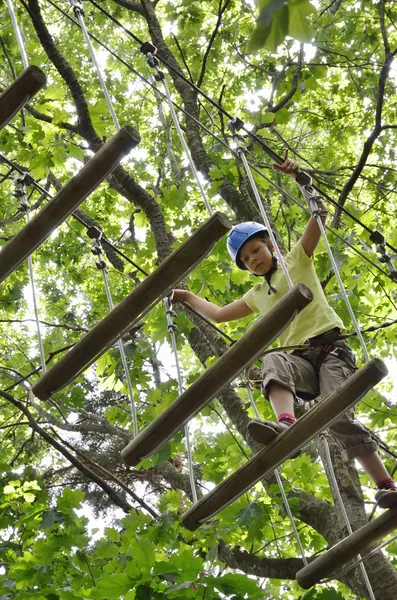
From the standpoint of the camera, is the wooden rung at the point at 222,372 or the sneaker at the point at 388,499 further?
the sneaker at the point at 388,499

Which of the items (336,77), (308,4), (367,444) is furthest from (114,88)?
(308,4)

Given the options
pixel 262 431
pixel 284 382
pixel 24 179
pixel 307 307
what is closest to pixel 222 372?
pixel 262 431

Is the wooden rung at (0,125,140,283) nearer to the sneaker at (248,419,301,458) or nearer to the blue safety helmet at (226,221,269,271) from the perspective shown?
the sneaker at (248,419,301,458)

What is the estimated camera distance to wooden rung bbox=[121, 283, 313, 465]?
195 cm

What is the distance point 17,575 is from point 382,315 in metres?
3.27

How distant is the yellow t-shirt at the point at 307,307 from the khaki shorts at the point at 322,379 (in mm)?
87

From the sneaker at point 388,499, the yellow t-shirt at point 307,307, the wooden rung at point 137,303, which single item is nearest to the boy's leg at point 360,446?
the sneaker at point 388,499

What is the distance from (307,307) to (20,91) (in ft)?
5.26

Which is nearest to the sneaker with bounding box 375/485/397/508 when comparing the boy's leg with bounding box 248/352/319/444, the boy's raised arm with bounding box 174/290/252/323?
the boy's leg with bounding box 248/352/319/444

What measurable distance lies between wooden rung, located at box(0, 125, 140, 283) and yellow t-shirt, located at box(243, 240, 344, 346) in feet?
4.00

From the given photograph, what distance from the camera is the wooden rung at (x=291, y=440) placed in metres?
2.03

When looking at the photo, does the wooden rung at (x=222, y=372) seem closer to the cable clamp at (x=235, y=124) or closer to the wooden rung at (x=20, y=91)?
the wooden rung at (x=20, y=91)

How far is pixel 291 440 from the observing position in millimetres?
2186

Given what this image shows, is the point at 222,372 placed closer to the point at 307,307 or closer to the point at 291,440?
the point at 291,440
